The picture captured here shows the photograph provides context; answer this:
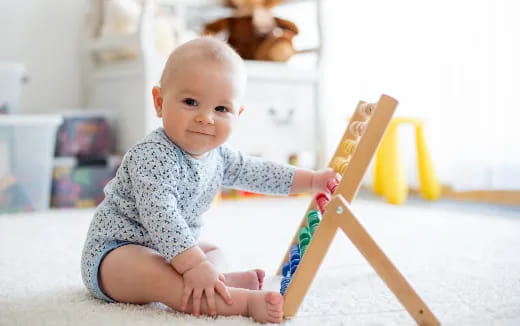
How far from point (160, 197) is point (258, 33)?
5.26ft

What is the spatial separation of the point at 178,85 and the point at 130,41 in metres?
1.32

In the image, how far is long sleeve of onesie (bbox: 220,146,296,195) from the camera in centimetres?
94

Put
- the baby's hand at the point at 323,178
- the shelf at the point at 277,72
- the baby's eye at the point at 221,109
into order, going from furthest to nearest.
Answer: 1. the shelf at the point at 277,72
2. the baby's hand at the point at 323,178
3. the baby's eye at the point at 221,109

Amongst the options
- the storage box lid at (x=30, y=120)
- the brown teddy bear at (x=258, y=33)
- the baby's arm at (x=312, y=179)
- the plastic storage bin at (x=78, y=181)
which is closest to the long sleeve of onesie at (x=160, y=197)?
the baby's arm at (x=312, y=179)

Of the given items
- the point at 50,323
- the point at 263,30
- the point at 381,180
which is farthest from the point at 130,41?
the point at 50,323

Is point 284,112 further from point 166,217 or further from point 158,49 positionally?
point 166,217

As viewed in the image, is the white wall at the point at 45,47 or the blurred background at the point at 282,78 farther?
the white wall at the point at 45,47

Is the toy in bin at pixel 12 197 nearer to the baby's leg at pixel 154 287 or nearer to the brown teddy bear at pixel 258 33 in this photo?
the brown teddy bear at pixel 258 33

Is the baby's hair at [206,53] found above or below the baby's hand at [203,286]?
above

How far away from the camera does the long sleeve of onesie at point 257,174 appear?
94 cm

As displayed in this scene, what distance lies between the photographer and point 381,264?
703 mm

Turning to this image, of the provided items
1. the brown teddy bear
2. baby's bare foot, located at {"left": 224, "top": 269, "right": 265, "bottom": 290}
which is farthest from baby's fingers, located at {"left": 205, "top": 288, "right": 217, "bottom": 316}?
the brown teddy bear

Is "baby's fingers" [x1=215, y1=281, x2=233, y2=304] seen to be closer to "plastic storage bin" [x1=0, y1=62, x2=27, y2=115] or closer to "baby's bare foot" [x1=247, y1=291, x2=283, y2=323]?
"baby's bare foot" [x1=247, y1=291, x2=283, y2=323]

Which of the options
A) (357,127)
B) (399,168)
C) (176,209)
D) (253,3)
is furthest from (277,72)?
(176,209)
